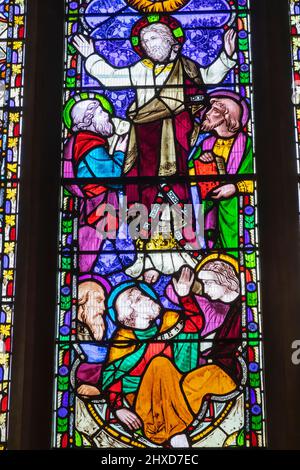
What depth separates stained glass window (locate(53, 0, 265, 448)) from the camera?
8.89m

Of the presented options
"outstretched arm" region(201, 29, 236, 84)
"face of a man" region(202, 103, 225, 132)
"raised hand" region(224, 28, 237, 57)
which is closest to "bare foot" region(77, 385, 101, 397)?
"face of a man" region(202, 103, 225, 132)

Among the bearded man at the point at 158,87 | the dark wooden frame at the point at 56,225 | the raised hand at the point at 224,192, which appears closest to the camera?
the dark wooden frame at the point at 56,225

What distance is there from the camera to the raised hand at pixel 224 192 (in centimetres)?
942

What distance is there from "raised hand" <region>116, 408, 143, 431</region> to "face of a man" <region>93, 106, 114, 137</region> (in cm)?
203

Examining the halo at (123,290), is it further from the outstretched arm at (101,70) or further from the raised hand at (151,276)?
the outstretched arm at (101,70)

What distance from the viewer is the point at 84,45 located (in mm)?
9922

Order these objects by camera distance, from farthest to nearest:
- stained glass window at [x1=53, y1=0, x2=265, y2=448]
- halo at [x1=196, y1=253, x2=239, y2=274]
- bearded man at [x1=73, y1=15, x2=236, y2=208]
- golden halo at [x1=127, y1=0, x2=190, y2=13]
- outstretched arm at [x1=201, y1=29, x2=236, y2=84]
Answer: golden halo at [x1=127, y1=0, x2=190, y2=13] < outstretched arm at [x1=201, y1=29, x2=236, y2=84] < bearded man at [x1=73, y1=15, x2=236, y2=208] < halo at [x1=196, y1=253, x2=239, y2=274] < stained glass window at [x1=53, y1=0, x2=265, y2=448]

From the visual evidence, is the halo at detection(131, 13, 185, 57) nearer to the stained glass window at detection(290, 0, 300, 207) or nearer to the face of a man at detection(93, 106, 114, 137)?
the face of a man at detection(93, 106, 114, 137)

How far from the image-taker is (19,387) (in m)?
8.84

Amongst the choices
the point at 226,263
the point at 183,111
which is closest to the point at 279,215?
the point at 226,263

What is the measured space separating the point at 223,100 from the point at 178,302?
156cm

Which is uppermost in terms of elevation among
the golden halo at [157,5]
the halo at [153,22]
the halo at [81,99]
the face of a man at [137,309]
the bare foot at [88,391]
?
the golden halo at [157,5]

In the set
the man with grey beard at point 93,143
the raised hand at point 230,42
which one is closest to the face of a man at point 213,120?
the raised hand at point 230,42

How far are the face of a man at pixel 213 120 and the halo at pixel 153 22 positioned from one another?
0.62 m
